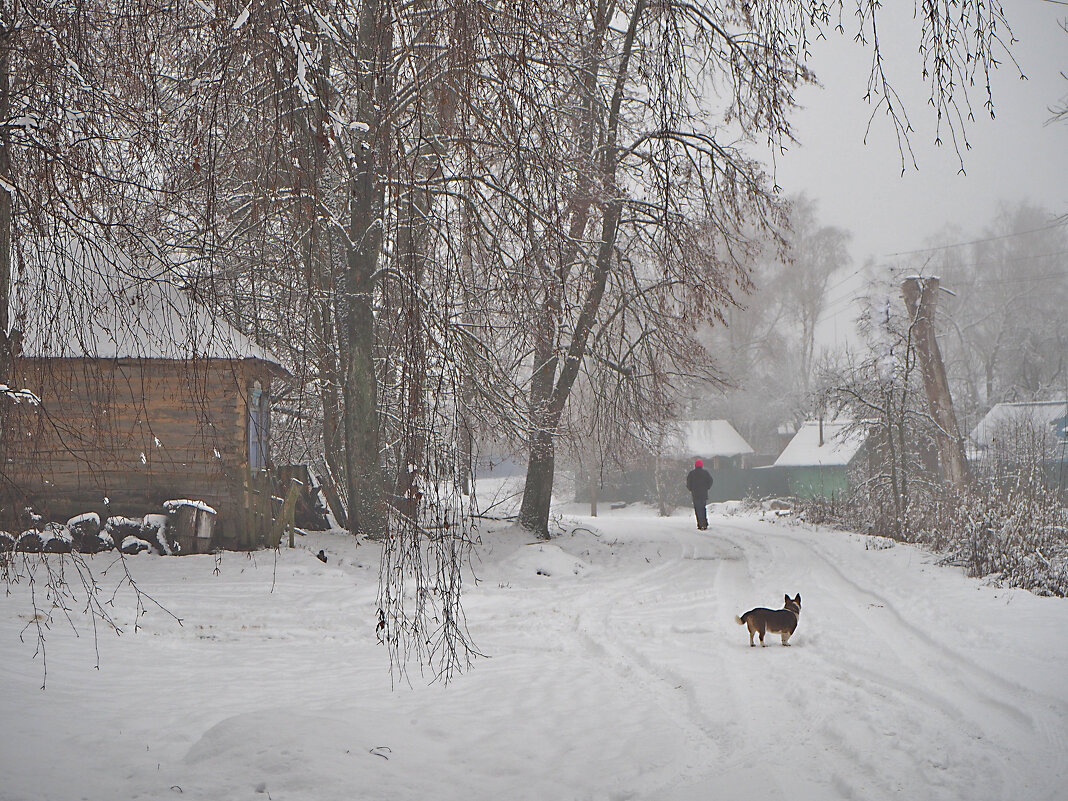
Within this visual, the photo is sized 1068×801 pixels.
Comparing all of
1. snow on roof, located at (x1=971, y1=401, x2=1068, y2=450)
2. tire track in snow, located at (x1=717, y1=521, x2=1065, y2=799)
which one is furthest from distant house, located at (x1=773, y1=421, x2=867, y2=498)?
tire track in snow, located at (x1=717, y1=521, x2=1065, y2=799)

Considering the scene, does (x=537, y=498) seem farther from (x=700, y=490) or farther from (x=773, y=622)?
(x=773, y=622)

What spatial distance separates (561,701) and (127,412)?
547 cm

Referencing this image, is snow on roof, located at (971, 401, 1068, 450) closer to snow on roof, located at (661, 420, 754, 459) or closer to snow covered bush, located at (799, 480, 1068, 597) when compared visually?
snow on roof, located at (661, 420, 754, 459)

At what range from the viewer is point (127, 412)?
28.2 feet

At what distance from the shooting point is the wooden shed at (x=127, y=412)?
363cm

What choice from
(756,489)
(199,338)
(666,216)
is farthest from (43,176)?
(756,489)

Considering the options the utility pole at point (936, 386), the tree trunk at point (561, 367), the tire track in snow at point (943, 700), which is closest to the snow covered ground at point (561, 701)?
the tire track in snow at point (943, 700)

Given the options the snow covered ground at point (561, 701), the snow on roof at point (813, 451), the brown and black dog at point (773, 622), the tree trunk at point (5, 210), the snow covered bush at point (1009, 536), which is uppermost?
the tree trunk at point (5, 210)

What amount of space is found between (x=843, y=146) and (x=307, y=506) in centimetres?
1201

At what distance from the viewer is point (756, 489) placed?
38969 millimetres

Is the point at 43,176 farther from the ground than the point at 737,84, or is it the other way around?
the point at 737,84

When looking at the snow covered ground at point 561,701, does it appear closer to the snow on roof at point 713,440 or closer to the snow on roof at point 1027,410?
the snow on roof at point 1027,410

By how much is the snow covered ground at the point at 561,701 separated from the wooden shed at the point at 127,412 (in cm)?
134

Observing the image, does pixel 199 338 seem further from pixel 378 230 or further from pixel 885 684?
pixel 885 684
